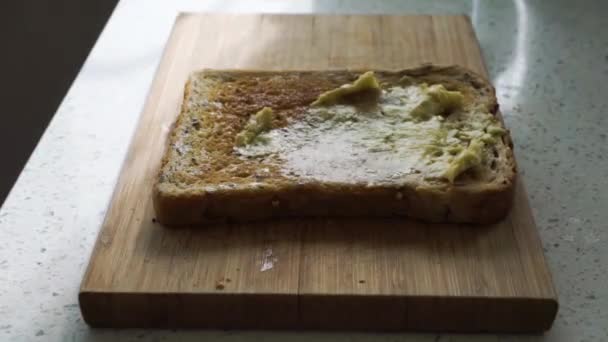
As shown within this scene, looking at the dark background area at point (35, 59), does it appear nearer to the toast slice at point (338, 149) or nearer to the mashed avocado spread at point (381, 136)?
the toast slice at point (338, 149)

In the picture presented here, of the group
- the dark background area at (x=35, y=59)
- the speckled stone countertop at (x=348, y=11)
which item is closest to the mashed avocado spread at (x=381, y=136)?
the speckled stone countertop at (x=348, y=11)

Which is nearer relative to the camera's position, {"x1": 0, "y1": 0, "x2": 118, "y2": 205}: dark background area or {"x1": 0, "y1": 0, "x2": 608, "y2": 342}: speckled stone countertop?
{"x1": 0, "y1": 0, "x2": 608, "y2": 342}: speckled stone countertop

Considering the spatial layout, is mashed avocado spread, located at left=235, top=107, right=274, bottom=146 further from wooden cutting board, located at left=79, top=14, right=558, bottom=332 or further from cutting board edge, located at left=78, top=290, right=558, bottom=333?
cutting board edge, located at left=78, top=290, right=558, bottom=333

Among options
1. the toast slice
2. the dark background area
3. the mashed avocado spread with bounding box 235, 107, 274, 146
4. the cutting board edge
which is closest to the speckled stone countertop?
the cutting board edge

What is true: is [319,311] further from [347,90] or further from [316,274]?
[347,90]

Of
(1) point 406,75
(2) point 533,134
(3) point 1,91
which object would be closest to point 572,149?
(2) point 533,134

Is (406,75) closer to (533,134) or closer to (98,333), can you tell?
(533,134)
